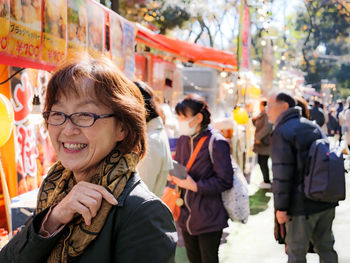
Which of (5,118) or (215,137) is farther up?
(5,118)

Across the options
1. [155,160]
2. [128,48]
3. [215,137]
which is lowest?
[155,160]

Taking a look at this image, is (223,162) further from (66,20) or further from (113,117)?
(113,117)

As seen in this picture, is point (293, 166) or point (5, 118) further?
point (293, 166)

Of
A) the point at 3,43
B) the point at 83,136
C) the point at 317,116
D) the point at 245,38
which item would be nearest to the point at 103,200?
the point at 83,136

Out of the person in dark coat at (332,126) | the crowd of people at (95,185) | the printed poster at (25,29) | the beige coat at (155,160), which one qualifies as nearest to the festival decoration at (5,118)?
the printed poster at (25,29)

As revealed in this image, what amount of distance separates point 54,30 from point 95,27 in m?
0.82

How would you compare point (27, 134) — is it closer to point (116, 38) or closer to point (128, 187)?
point (116, 38)

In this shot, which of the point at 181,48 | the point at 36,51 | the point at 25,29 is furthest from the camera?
the point at 181,48

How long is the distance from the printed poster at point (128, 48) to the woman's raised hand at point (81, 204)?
344 centimetres

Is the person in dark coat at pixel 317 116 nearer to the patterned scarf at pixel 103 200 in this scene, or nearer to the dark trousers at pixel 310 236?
the dark trousers at pixel 310 236

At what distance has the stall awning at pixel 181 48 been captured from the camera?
5906 mm

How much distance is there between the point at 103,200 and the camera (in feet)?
4.53

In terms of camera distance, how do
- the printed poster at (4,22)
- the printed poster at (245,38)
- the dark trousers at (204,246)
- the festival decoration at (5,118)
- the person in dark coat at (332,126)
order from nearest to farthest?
the printed poster at (4,22), the festival decoration at (5,118), the dark trousers at (204,246), the printed poster at (245,38), the person in dark coat at (332,126)

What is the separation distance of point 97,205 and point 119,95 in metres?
0.40
